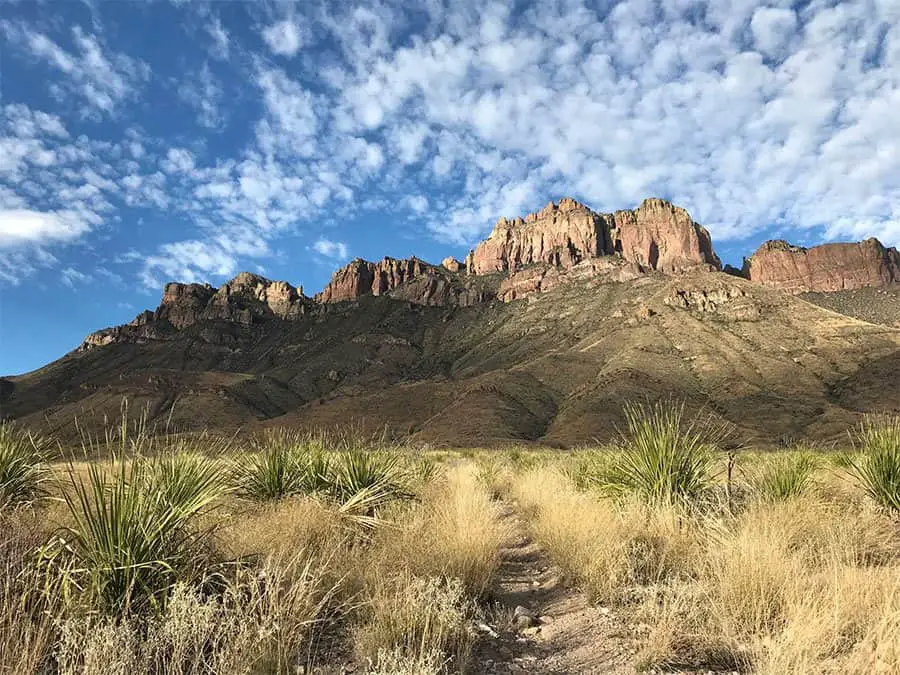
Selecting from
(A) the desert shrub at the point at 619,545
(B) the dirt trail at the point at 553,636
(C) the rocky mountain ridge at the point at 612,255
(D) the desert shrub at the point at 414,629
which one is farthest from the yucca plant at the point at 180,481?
(C) the rocky mountain ridge at the point at 612,255

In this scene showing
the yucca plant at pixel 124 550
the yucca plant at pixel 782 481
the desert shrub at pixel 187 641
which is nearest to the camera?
the desert shrub at pixel 187 641

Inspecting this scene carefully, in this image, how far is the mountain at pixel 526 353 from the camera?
5969 cm

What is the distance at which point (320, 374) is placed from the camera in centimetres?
11862

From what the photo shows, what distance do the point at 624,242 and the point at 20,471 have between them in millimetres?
198622

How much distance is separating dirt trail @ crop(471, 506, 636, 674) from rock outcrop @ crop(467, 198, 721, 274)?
172924 mm

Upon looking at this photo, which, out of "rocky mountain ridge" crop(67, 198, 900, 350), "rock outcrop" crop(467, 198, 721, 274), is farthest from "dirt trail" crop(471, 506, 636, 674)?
"rock outcrop" crop(467, 198, 721, 274)

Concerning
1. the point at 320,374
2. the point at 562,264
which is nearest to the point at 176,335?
the point at 320,374

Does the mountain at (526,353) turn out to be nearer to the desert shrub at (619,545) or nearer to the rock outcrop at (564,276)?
the rock outcrop at (564,276)

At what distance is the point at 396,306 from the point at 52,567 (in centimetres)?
15838

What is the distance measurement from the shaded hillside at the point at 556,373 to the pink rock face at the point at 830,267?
92396 millimetres

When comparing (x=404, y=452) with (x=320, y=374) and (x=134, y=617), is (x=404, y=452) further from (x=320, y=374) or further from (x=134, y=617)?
(x=320, y=374)

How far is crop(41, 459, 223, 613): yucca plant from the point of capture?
11.9ft

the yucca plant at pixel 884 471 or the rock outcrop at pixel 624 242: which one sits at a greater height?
the rock outcrop at pixel 624 242

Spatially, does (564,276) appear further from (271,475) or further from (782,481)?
(271,475)
